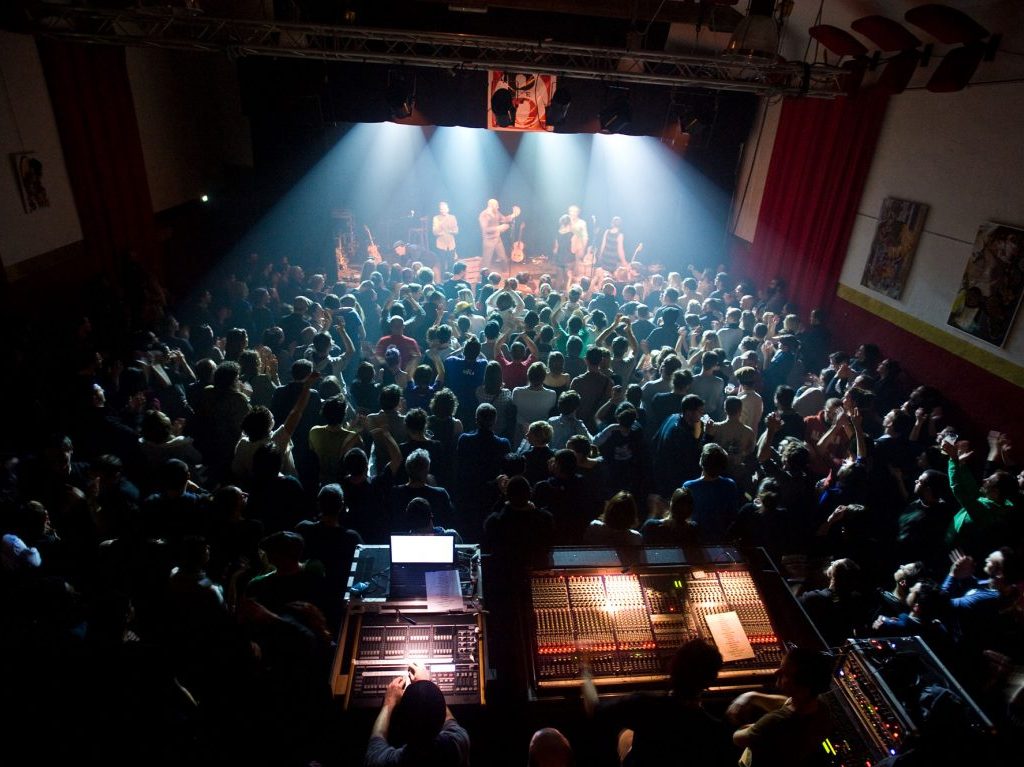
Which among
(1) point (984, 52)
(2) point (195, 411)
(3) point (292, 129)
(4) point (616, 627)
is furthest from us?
(3) point (292, 129)

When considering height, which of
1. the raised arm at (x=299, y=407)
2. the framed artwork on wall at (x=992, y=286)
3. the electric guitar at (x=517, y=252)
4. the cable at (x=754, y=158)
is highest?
the cable at (x=754, y=158)

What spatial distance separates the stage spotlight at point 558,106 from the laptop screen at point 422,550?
23.7 feet

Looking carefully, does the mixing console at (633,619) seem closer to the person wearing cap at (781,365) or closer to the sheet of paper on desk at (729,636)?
the sheet of paper on desk at (729,636)

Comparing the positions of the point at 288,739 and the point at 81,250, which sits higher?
the point at 81,250

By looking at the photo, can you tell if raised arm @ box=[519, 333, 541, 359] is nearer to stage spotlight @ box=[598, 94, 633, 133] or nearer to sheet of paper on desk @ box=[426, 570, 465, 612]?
sheet of paper on desk @ box=[426, 570, 465, 612]

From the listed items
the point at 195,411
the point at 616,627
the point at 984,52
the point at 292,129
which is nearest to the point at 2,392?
the point at 195,411

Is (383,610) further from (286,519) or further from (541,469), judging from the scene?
(541,469)

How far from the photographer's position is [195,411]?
4512 millimetres

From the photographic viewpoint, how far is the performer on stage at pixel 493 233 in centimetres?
1397

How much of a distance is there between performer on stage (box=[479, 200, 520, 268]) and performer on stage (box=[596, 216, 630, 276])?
2.26m

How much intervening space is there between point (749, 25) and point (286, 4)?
21.2 feet

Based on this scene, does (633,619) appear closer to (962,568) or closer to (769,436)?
→ (962,568)

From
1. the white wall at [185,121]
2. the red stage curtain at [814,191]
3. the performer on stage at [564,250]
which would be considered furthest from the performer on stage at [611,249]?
the white wall at [185,121]

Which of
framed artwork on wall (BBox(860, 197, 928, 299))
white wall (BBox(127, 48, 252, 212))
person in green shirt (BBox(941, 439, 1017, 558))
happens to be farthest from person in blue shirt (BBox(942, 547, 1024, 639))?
white wall (BBox(127, 48, 252, 212))
